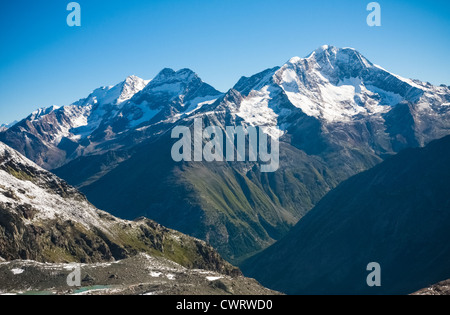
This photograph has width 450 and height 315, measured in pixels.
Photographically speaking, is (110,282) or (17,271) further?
(17,271)

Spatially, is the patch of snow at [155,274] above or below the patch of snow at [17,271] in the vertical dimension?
below

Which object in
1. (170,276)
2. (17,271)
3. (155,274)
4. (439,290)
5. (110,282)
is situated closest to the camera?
(439,290)

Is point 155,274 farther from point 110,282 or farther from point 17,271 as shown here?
point 17,271

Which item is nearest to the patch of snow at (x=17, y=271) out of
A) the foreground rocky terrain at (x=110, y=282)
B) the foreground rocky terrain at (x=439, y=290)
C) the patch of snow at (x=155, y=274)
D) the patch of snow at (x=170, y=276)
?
the foreground rocky terrain at (x=110, y=282)

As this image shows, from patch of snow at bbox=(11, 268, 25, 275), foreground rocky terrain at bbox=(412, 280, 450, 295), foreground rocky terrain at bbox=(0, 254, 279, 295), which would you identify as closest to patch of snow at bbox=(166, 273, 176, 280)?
foreground rocky terrain at bbox=(0, 254, 279, 295)

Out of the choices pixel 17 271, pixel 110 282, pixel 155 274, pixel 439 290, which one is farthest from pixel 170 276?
pixel 439 290

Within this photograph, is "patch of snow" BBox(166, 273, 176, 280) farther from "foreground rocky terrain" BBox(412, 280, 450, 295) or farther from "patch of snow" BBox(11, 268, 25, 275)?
"foreground rocky terrain" BBox(412, 280, 450, 295)

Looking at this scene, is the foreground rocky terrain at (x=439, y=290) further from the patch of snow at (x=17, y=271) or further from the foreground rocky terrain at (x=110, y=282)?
the patch of snow at (x=17, y=271)
